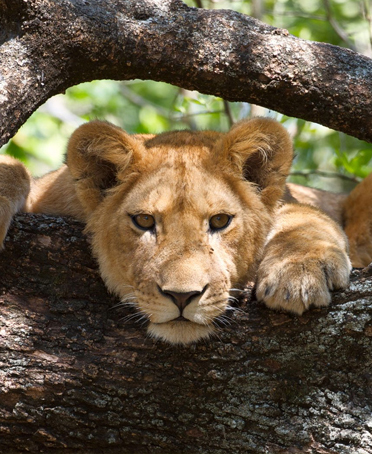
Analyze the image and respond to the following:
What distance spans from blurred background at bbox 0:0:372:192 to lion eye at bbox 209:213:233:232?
2731 mm

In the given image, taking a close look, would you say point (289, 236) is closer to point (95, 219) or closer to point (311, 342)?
point (311, 342)

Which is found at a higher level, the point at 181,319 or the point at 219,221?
the point at 219,221

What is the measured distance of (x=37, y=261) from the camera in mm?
4109

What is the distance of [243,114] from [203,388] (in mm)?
5119

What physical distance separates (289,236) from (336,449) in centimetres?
145

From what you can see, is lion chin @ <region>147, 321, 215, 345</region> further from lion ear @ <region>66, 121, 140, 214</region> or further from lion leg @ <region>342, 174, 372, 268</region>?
lion leg @ <region>342, 174, 372, 268</region>

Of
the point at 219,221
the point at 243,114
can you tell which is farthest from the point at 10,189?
the point at 243,114

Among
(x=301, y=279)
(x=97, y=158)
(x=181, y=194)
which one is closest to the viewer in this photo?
(x=301, y=279)

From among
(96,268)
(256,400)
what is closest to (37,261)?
(96,268)

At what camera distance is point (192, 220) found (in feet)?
13.3

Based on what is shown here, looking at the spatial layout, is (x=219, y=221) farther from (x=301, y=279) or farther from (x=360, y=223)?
(x=360, y=223)

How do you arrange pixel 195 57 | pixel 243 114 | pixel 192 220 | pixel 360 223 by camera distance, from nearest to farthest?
pixel 192 220 → pixel 195 57 → pixel 360 223 → pixel 243 114

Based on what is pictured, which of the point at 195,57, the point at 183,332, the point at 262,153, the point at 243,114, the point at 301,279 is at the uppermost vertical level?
the point at 243,114

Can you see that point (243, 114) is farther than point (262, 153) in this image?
Yes
